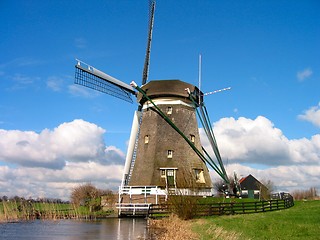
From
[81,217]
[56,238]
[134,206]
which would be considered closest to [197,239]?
[56,238]

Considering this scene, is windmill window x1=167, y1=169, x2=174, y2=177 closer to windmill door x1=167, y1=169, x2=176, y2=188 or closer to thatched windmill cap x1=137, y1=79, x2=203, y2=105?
windmill door x1=167, y1=169, x2=176, y2=188

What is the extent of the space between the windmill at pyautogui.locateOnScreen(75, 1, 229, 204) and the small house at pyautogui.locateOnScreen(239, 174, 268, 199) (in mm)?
17252

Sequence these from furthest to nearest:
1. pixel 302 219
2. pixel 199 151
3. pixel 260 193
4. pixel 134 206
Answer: pixel 260 193 → pixel 199 151 → pixel 134 206 → pixel 302 219

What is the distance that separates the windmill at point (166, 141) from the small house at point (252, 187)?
1725 cm

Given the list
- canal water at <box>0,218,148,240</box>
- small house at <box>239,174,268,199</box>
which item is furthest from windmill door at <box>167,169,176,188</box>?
small house at <box>239,174,268,199</box>

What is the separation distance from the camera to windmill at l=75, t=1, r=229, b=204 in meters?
27.7

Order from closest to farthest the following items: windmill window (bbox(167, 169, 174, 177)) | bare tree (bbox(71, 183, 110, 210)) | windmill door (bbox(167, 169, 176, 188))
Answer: windmill door (bbox(167, 169, 176, 188)), windmill window (bbox(167, 169, 174, 177)), bare tree (bbox(71, 183, 110, 210))

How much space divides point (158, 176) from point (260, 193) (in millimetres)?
19246

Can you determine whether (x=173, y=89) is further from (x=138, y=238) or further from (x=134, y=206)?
(x=138, y=238)

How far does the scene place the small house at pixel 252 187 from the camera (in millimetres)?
45303

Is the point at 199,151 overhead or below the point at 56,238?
overhead

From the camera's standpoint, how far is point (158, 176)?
27578 mm

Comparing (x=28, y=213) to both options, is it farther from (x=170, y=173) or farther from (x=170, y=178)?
(x=170, y=173)

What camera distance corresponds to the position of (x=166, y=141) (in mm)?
28625
